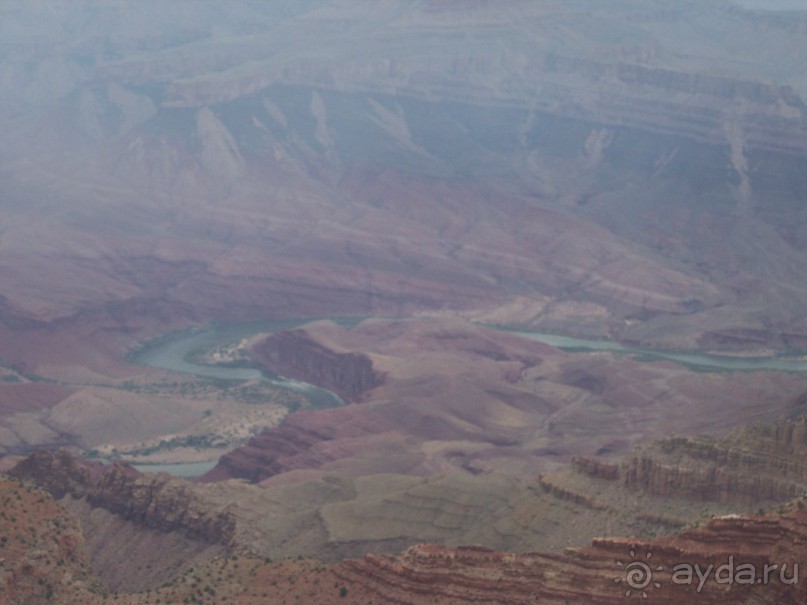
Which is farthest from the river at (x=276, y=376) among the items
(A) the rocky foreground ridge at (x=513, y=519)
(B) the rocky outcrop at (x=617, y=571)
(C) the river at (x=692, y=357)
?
(B) the rocky outcrop at (x=617, y=571)

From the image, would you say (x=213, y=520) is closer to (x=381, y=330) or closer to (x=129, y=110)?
(x=381, y=330)

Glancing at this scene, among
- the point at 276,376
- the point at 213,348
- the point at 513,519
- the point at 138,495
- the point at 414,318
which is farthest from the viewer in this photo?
the point at 414,318

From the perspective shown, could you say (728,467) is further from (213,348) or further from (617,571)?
(213,348)

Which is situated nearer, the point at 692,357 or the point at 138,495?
the point at 138,495

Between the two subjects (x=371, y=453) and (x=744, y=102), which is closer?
(x=371, y=453)

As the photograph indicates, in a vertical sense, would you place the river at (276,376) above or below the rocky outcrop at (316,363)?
below

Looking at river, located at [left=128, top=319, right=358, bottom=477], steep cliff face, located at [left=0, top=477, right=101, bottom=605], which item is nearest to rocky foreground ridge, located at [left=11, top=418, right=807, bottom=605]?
steep cliff face, located at [left=0, top=477, right=101, bottom=605]

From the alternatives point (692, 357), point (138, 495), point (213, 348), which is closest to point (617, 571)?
point (138, 495)

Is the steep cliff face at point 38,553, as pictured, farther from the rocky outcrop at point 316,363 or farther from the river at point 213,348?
the river at point 213,348

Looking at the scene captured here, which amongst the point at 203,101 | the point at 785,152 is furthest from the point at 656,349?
the point at 203,101
